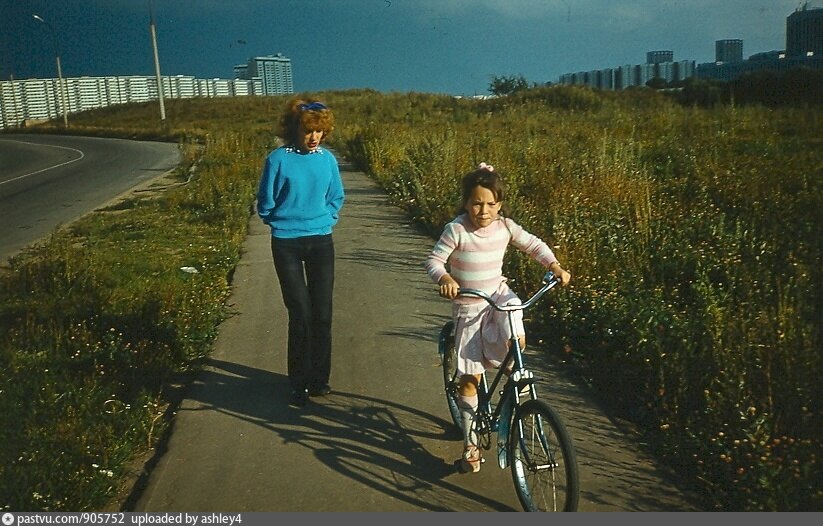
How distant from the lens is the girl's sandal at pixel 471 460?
12.5 feet

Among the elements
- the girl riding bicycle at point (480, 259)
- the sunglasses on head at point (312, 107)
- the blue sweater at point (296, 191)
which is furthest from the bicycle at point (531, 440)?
the sunglasses on head at point (312, 107)

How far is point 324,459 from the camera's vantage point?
13.5 ft

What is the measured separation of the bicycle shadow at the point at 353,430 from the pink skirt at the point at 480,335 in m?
0.59

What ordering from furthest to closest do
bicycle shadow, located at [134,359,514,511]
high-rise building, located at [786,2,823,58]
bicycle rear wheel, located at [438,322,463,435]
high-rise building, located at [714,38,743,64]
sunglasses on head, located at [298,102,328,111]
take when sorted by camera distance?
1. high-rise building, located at [714,38,743,64]
2. high-rise building, located at [786,2,823,58]
3. sunglasses on head, located at [298,102,328,111]
4. bicycle rear wheel, located at [438,322,463,435]
5. bicycle shadow, located at [134,359,514,511]

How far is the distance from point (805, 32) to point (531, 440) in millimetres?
6096

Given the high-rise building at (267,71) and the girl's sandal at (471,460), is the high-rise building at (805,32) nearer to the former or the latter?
the girl's sandal at (471,460)

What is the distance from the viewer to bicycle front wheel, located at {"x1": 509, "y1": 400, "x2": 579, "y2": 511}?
3129 millimetres

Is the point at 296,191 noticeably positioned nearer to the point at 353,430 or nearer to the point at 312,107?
the point at 312,107

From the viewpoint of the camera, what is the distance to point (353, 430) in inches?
177

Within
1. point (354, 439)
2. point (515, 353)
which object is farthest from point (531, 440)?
point (354, 439)

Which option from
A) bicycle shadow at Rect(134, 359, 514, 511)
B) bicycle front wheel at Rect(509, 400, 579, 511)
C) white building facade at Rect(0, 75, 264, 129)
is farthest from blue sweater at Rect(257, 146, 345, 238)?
white building facade at Rect(0, 75, 264, 129)

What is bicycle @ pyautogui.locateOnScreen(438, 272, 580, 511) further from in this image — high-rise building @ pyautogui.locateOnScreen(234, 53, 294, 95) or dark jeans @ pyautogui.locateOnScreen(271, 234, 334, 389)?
high-rise building @ pyautogui.locateOnScreen(234, 53, 294, 95)

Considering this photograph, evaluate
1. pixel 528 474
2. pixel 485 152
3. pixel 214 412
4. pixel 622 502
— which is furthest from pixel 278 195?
pixel 485 152

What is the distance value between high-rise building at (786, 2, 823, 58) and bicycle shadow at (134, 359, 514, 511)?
494 cm
